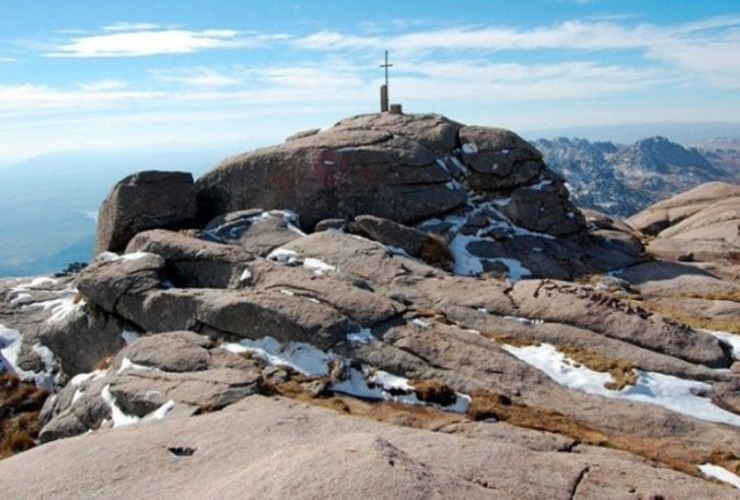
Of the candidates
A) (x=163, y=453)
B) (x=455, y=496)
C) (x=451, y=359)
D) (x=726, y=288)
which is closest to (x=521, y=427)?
(x=451, y=359)

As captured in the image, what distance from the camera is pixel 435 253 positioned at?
33.7 metres

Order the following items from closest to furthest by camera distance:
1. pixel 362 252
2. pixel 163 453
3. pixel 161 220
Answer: pixel 163 453 → pixel 362 252 → pixel 161 220

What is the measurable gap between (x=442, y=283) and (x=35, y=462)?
1756 cm

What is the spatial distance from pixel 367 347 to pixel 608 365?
826cm

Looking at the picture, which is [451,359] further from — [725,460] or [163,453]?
[163,453]

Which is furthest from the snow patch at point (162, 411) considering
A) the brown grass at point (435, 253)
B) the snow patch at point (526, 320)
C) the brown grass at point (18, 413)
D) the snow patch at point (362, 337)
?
the brown grass at point (435, 253)

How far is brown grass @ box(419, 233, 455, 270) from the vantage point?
3344 cm

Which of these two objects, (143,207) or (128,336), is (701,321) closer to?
(128,336)

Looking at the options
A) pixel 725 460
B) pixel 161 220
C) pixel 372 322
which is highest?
pixel 161 220

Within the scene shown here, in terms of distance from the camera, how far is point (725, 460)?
1445 centimetres

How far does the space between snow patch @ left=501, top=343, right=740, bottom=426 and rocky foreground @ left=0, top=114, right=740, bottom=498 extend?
0.30 ft

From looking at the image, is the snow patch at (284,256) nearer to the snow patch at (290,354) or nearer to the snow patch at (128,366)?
the snow patch at (290,354)

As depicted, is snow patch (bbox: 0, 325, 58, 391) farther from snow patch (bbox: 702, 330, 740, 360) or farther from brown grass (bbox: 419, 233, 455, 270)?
snow patch (bbox: 702, 330, 740, 360)

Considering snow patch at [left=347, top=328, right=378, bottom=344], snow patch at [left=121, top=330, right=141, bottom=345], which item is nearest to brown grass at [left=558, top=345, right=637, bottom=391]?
snow patch at [left=347, top=328, right=378, bottom=344]
